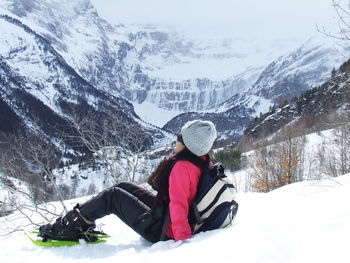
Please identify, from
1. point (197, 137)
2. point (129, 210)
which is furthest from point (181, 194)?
point (129, 210)

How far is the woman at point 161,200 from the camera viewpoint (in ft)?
11.1

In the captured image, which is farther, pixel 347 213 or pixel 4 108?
pixel 4 108

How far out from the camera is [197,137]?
3457 millimetres

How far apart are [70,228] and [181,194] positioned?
1524 millimetres

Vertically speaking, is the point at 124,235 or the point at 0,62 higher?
the point at 0,62

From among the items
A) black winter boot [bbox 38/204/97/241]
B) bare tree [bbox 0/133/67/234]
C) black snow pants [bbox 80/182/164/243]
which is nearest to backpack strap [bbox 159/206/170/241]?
black snow pants [bbox 80/182/164/243]

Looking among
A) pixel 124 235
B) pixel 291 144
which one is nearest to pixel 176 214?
pixel 124 235

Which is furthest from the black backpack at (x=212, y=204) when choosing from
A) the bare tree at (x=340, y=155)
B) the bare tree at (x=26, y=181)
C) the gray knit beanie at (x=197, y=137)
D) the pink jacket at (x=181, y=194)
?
the bare tree at (x=340, y=155)

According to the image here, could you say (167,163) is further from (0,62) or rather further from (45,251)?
(0,62)

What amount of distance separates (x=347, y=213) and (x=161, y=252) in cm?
172

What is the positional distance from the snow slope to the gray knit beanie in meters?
0.91

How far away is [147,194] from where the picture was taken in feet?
13.3

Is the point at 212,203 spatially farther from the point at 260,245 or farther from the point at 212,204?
the point at 260,245

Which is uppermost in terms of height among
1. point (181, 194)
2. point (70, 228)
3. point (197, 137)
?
point (197, 137)
